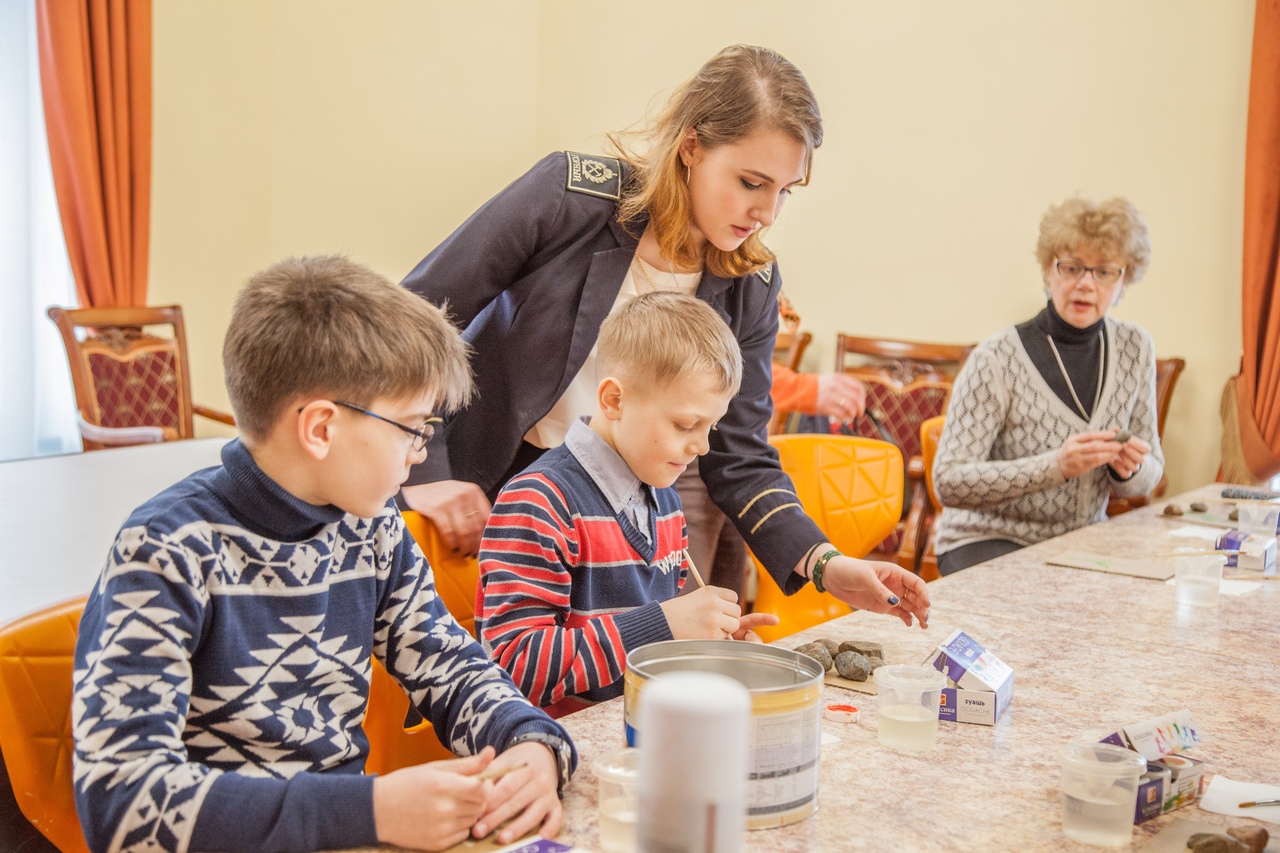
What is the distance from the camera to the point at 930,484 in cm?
333

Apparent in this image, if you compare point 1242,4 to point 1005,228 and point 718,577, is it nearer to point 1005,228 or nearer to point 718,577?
point 1005,228

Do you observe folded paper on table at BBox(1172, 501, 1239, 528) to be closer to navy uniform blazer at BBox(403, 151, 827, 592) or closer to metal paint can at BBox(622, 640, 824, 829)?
navy uniform blazer at BBox(403, 151, 827, 592)

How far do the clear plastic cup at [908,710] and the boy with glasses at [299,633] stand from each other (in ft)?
1.12

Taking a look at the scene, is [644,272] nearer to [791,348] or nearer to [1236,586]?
[1236,586]

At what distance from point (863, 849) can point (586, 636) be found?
45 centimetres

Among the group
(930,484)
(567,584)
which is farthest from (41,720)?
(930,484)

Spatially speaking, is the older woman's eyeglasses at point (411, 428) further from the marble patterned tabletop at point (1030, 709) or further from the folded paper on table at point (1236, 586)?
the folded paper on table at point (1236, 586)

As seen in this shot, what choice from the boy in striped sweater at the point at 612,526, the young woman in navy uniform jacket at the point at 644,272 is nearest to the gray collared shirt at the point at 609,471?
the boy in striped sweater at the point at 612,526

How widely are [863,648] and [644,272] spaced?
2.29 ft

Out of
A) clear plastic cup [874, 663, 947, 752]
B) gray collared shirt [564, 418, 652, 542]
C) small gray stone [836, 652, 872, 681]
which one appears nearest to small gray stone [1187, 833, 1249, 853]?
clear plastic cup [874, 663, 947, 752]

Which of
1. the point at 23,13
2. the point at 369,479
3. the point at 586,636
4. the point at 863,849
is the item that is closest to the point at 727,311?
the point at 586,636

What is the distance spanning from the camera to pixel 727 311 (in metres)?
1.79

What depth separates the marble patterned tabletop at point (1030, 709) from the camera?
92 cm

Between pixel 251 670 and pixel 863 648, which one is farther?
pixel 863 648
